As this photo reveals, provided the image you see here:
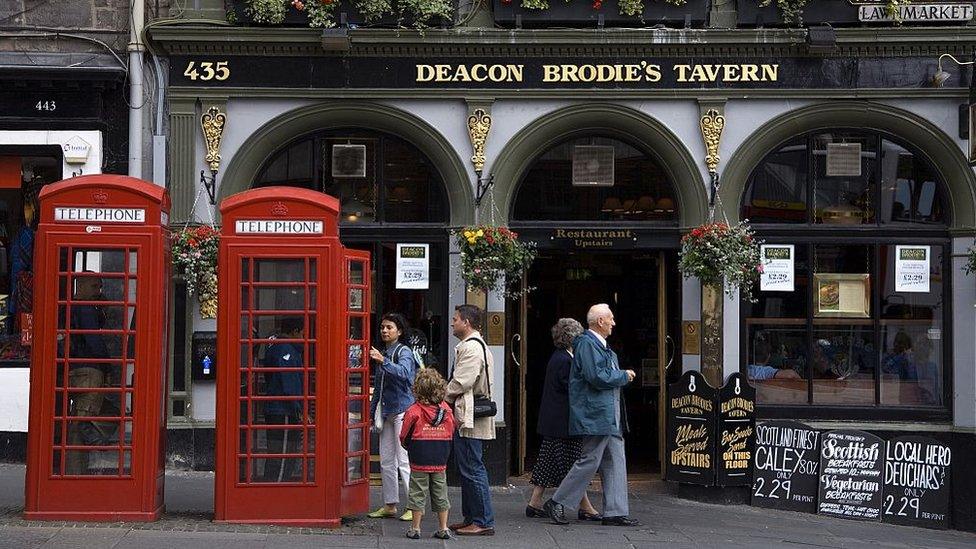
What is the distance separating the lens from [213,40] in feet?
40.2

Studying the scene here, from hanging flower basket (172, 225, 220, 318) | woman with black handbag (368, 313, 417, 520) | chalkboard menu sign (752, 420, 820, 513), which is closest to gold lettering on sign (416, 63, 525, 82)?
hanging flower basket (172, 225, 220, 318)

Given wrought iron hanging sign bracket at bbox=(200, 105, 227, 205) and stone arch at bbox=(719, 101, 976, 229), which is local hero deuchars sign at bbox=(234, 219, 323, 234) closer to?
wrought iron hanging sign bracket at bbox=(200, 105, 227, 205)

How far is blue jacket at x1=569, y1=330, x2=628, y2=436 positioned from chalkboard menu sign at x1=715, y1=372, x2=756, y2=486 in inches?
89.0

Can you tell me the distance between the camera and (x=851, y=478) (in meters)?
11.8

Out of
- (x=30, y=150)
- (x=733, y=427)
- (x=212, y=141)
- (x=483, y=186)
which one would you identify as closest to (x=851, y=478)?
(x=733, y=427)

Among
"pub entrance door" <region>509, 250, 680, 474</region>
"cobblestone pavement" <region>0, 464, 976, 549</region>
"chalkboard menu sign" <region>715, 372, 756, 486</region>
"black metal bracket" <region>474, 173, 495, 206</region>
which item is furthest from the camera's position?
"pub entrance door" <region>509, 250, 680, 474</region>

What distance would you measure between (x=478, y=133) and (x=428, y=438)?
4.57 m

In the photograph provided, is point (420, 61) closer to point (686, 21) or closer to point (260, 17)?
point (260, 17)

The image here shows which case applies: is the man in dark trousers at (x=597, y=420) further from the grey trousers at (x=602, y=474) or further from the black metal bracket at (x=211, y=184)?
the black metal bracket at (x=211, y=184)

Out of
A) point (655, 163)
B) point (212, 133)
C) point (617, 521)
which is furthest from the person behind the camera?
point (655, 163)

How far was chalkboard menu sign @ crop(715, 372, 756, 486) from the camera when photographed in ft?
38.6

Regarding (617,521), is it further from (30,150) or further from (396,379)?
(30,150)

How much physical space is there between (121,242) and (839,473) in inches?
300

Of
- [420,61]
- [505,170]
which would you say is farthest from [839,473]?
[420,61]
